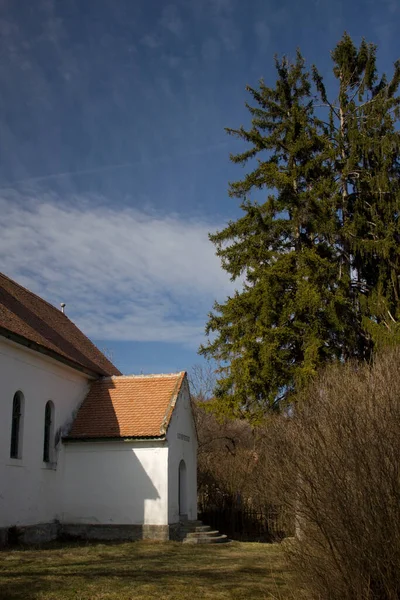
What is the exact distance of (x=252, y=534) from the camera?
25.4m

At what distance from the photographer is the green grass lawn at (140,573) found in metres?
10.3

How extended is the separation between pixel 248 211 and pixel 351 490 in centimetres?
1844

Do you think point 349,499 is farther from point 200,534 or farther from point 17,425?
point 200,534

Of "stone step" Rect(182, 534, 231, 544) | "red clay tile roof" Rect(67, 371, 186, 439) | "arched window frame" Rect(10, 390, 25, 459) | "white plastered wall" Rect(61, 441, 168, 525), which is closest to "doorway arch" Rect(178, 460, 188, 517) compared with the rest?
"stone step" Rect(182, 534, 231, 544)

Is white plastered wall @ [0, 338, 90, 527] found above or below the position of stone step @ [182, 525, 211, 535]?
above

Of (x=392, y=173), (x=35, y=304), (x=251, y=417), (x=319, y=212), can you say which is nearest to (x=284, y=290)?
(x=319, y=212)

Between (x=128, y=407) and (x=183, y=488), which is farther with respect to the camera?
(x=183, y=488)

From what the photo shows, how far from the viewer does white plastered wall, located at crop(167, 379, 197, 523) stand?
67.1ft

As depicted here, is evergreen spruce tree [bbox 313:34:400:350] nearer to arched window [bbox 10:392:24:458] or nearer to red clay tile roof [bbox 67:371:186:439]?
red clay tile roof [bbox 67:371:186:439]

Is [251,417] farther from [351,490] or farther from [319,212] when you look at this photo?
[351,490]

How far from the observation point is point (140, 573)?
12562mm

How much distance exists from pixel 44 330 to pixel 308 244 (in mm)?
11517

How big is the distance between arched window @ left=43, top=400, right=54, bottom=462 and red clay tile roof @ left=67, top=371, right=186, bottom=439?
0.84 metres

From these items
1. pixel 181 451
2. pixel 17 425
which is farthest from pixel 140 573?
pixel 181 451
